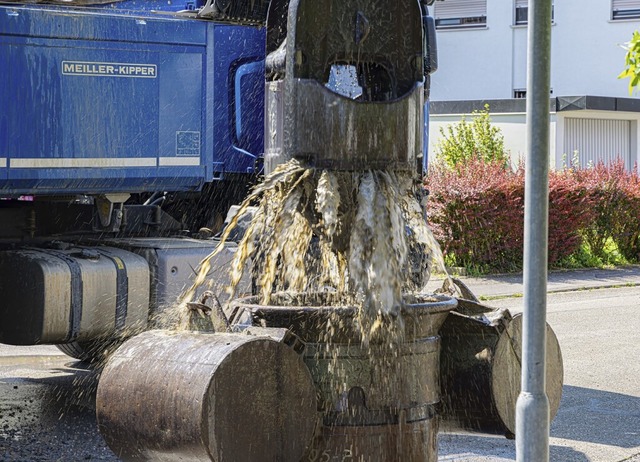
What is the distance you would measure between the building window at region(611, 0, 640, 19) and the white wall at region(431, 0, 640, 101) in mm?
140

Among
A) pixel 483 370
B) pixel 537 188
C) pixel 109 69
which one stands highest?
pixel 109 69

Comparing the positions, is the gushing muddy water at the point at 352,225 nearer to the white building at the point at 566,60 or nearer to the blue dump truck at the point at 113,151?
the blue dump truck at the point at 113,151

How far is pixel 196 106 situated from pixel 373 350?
473 cm

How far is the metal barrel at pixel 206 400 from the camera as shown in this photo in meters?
4.34

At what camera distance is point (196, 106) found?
30.2 feet

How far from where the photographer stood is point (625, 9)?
107 ft

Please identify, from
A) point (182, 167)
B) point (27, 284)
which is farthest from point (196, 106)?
point (27, 284)

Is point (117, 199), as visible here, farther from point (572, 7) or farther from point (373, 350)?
point (572, 7)

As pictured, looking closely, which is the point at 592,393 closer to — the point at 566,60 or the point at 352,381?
the point at 352,381

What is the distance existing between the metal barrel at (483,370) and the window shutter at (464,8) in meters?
29.5

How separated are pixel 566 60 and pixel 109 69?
2650 cm

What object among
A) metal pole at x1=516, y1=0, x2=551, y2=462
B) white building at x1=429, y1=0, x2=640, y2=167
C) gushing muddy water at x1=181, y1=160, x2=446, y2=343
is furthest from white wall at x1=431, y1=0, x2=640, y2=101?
metal pole at x1=516, y1=0, x2=551, y2=462

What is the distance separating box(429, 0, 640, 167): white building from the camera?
98.3ft

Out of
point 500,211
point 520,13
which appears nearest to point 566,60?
point 520,13
